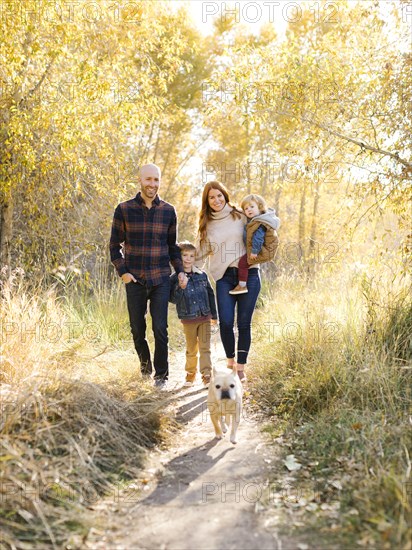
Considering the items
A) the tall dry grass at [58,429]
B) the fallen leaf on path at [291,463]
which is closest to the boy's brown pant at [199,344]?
the tall dry grass at [58,429]

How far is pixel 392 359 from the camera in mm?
4793

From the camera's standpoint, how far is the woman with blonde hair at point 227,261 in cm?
534

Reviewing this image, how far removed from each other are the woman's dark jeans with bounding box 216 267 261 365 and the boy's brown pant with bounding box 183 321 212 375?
0.23 meters

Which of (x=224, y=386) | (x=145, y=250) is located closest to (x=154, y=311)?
(x=145, y=250)

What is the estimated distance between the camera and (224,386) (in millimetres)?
A: 3998

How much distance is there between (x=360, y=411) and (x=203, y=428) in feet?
4.40

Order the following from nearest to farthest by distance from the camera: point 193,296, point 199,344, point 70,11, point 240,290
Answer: point 240,290 → point 193,296 → point 199,344 → point 70,11

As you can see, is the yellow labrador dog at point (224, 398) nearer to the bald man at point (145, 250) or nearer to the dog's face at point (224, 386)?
the dog's face at point (224, 386)

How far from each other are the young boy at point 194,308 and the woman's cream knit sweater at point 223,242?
6.6 inches

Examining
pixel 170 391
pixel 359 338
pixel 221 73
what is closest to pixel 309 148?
pixel 221 73

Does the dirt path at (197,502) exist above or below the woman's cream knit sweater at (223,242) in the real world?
below

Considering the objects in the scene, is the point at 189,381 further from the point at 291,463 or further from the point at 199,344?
the point at 291,463

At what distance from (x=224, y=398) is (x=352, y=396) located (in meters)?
1.14

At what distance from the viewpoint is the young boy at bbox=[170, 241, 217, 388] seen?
540cm
